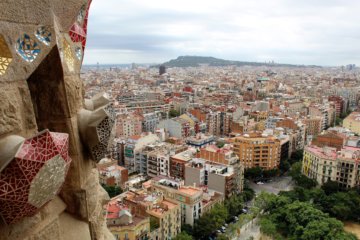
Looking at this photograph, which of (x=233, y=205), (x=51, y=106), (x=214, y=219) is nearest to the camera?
(x=51, y=106)

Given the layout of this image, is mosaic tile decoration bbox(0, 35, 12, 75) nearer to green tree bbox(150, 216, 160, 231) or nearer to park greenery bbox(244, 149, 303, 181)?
green tree bbox(150, 216, 160, 231)

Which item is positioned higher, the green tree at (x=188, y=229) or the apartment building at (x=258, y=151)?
the apartment building at (x=258, y=151)

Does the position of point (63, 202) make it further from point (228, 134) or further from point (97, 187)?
point (228, 134)

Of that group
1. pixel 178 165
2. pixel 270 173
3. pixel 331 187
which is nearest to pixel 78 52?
pixel 178 165

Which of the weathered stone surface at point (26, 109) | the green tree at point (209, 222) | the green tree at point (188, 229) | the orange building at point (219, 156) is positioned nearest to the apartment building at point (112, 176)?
the green tree at point (188, 229)

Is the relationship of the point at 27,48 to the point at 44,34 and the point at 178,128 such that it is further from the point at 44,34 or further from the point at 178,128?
the point at 178,128

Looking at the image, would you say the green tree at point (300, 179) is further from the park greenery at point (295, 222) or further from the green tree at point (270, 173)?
the park greenery at point (295, 222)
